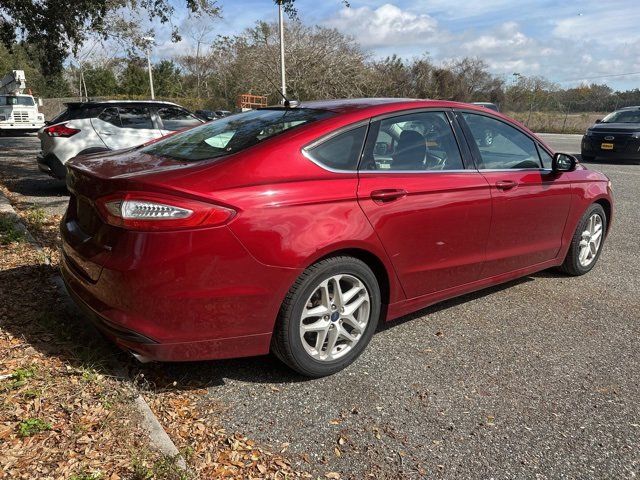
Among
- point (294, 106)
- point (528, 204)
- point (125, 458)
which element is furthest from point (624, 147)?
point (125, 458)

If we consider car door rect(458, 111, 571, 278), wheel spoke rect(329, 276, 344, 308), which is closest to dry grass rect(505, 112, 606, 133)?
car door rect(458, 111, 571, 278)

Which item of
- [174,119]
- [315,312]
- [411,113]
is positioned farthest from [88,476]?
[174,119]

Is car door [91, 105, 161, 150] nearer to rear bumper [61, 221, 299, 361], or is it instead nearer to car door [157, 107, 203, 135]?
car door [157, 107, 203, 135]

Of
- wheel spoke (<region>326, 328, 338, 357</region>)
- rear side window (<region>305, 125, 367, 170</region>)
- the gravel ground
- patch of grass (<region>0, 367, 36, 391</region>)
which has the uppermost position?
rear side window (<region>305, 125, 367, 170</region>)

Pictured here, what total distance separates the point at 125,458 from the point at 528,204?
10.9 feet

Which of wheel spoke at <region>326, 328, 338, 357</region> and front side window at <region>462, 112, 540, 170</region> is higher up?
front side window at <region>462, 112, 540, 170</region>

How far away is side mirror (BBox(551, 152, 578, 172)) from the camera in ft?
14.8

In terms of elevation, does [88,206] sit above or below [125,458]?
above

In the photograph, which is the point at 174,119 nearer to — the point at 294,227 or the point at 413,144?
the point at 413,144

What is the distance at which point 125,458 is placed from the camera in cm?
234

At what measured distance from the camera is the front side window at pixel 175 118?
933 cm

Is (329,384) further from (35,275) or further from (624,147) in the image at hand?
(624,147)

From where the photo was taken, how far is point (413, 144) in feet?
12.0

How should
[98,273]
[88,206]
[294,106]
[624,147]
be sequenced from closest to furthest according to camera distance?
[98,273]
[88,206]
[294,106]
[624,147]
